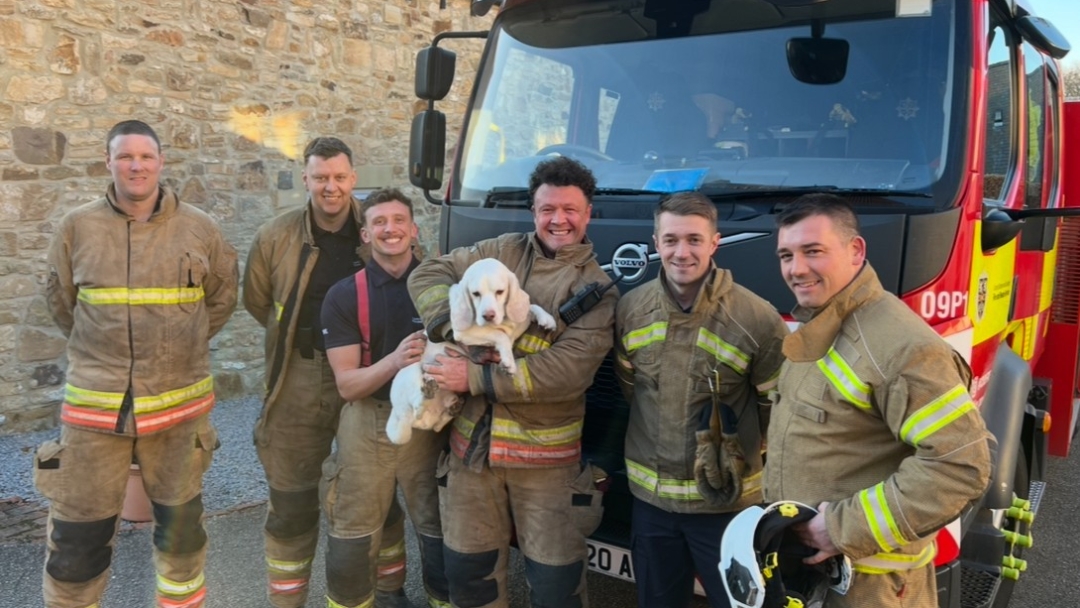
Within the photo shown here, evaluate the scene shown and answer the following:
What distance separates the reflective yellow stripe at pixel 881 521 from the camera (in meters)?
1.83

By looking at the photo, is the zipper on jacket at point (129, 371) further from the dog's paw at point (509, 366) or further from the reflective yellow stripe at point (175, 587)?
the dog's paw at point (509, 366)

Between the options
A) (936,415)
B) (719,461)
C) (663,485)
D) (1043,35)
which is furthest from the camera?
(1043,35)

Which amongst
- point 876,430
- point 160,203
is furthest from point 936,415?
point 160,203

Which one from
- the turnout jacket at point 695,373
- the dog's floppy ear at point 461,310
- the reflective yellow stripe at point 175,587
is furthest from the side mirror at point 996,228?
the reflective yellow stripe at point 175,587

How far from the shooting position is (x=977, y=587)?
290 centimetres

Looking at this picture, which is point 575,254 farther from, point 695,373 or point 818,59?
point 818,59

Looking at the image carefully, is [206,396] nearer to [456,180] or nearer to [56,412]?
[456,180]

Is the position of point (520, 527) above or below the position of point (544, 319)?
below

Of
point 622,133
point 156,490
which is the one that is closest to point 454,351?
point 622,133

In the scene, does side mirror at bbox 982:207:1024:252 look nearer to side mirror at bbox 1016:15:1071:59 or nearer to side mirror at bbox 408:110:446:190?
side mirror at bbox 1016:15:1071:59

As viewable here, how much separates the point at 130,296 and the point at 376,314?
94 cm

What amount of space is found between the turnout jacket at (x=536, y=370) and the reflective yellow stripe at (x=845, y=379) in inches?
32.2

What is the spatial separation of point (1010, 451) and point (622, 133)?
194 cm

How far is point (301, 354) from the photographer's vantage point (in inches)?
136
